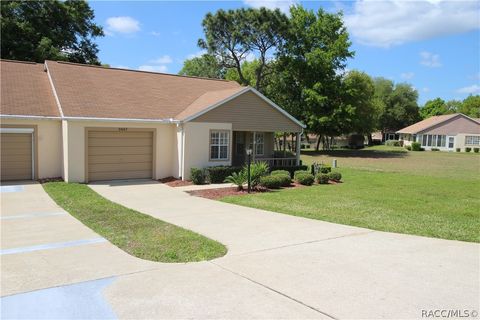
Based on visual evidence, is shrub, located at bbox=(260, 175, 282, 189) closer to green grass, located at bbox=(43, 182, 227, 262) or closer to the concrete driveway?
green grass, located at bbox=(43, 182, 227, 262)

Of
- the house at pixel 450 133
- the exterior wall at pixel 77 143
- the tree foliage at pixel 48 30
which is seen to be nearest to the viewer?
the exterior wall at pixel 77 143

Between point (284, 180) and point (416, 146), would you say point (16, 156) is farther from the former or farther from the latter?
point (416, 146)

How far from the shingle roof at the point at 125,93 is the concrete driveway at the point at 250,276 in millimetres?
8819

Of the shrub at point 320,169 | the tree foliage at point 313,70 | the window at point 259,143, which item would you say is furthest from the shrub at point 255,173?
the tree foliage at point 313,70

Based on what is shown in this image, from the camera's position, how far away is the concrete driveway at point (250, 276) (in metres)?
4.44

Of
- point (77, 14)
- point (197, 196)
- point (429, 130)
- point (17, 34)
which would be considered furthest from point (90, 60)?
point (429, 130)

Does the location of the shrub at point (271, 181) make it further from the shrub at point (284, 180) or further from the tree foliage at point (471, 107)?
the tree foliage at point (471, 107)

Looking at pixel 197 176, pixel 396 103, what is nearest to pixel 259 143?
pixel 197 176

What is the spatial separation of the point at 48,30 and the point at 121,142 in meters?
22.4

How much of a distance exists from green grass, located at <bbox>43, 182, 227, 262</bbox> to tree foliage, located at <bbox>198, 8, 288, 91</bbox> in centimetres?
3164

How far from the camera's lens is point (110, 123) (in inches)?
642

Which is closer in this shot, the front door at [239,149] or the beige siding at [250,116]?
the beige siding at [250,116]

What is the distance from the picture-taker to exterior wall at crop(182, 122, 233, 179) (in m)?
17.3

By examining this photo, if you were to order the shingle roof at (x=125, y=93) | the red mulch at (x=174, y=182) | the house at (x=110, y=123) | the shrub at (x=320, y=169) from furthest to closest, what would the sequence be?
the shrub at (x=320, y=169) → the shingle roof at (x=125, y=93) → the red mulch at (x=174, y=182) → the house at (x=110, y=123)
